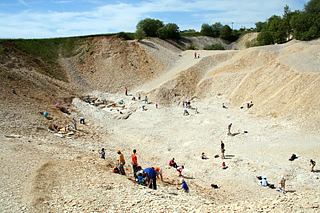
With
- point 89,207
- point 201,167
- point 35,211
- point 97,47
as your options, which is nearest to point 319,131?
point 201,167

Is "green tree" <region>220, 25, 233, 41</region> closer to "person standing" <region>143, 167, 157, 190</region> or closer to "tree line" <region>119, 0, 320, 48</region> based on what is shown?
"tree line" <region>119, 0, 320, 48</region>

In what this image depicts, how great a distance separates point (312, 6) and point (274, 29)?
588cm

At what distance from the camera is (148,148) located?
31188 millimetres

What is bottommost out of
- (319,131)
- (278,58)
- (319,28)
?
(319,131)

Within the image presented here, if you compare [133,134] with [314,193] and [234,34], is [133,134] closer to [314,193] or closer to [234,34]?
[314,193]

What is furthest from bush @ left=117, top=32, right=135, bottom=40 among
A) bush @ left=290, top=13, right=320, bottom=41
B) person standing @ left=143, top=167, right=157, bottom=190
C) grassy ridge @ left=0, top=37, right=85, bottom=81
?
person standing @ left=143, top=167, right=157, bottom=190

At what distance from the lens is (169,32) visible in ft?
214

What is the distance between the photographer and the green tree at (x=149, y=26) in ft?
210

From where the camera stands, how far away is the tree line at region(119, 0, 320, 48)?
159ft

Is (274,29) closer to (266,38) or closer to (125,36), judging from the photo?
(266,38)

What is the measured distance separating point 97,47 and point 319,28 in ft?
90.8

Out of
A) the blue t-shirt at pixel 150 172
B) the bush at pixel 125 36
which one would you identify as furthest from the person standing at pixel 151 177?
the bush at pixel 125 36

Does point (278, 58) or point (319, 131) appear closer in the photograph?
point (319, 131)

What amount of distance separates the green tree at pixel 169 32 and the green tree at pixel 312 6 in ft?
66.1
